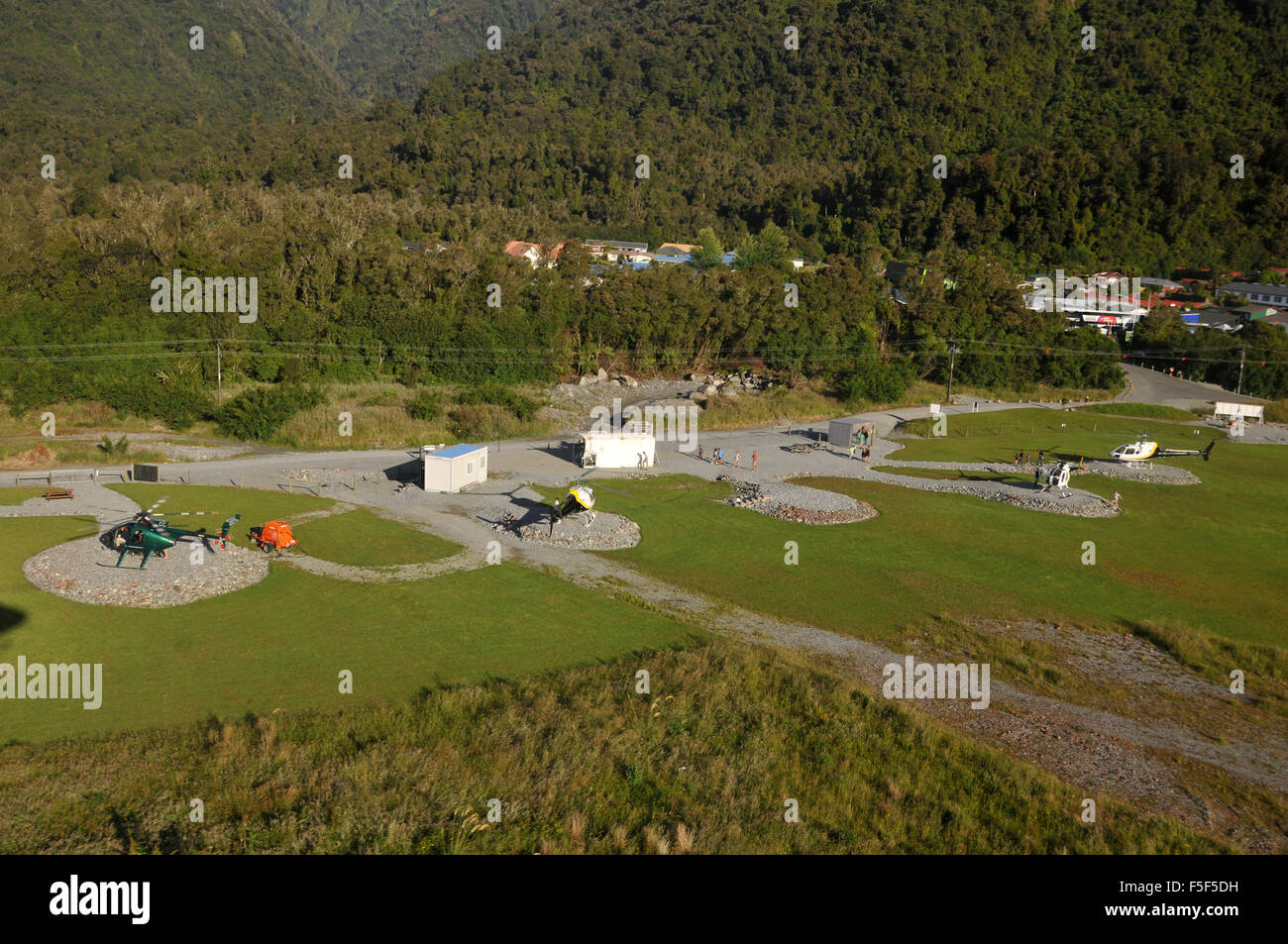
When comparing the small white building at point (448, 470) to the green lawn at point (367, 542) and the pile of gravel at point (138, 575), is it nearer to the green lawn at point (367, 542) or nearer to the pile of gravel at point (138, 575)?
the green lawn at point (367, 542)

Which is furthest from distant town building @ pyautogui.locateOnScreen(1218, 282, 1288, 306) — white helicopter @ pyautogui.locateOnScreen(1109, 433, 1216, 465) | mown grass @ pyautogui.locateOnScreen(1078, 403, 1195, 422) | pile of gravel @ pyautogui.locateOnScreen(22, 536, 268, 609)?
pile of gravel @ pyautogui.locateOnScreen(22, 536, 268, 609)

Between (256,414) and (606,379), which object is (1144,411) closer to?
(606,379)

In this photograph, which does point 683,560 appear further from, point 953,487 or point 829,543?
point 953,487

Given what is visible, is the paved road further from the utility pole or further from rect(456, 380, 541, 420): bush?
rect(456, 380, 541, 420): bush

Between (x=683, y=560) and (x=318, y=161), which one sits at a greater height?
(x=318, y=161)

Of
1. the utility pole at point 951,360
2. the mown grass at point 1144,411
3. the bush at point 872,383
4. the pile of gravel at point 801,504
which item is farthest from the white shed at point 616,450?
the mown grass at point 1144,411

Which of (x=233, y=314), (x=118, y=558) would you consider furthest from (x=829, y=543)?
(x=233, y=314)
